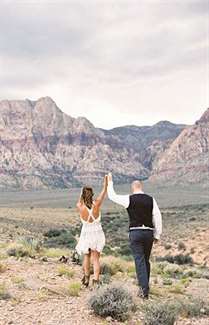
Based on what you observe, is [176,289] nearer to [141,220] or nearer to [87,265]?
[87,265]

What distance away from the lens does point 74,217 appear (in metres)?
84.3

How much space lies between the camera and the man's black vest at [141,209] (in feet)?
34.3

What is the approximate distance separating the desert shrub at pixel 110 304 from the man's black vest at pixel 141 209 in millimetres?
1429

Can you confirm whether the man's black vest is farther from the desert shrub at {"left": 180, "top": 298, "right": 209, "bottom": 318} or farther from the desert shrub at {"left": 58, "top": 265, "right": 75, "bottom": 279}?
the desert shrub at {"left": 58, "top": 265, "right": 75, "bottom": 279}

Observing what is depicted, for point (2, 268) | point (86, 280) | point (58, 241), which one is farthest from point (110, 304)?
point (58, 241)

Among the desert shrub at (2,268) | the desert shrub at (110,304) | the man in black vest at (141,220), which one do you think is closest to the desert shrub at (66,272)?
the desert shrub at (2,268)

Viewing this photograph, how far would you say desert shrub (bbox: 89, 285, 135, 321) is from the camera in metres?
9.48

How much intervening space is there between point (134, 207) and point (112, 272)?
4611 millimetres

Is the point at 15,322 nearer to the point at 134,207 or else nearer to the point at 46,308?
the point at 46,308

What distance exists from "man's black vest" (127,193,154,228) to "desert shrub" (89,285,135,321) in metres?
1.43

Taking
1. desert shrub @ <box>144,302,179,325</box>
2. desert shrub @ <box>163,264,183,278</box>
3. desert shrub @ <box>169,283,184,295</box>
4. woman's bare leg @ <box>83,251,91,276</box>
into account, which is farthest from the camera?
desert shrub @ <box>163,264,183,278</box>

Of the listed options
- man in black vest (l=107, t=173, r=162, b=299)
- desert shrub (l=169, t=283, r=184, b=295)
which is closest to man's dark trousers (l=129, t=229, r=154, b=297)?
man in black vest (l=107, t=173, r=162, b=299)

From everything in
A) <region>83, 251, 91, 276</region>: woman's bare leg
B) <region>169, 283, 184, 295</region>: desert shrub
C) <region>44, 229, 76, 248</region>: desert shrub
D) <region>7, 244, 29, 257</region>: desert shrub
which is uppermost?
<region>83, 251, 91, 276</region>: woman's bare leg

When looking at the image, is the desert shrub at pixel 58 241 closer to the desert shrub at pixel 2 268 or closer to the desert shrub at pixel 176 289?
the desert shrub at pixel 176 289
